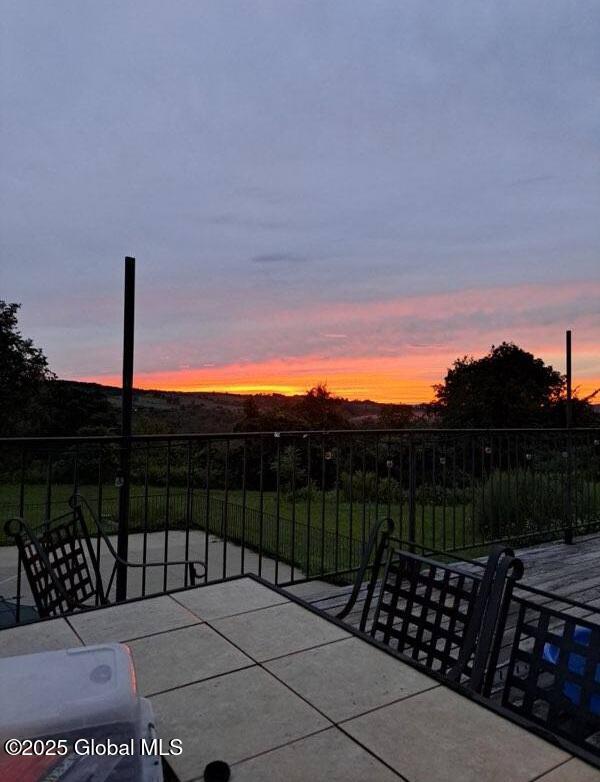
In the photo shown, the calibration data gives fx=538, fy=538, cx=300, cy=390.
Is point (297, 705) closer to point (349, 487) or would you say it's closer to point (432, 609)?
point (432, 609)

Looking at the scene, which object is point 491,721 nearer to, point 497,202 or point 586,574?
point 586,574

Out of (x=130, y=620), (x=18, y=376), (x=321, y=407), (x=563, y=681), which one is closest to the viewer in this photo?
(x=563, y=681)

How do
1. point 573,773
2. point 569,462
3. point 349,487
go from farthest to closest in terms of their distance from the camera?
point 569,462 → point 349,487 → point 573,773

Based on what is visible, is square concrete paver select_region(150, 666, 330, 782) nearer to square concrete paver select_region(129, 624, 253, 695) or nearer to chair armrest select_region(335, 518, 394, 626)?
square concrete paver select_region(129, 624, 253, 695)

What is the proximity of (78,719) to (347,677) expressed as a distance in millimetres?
735

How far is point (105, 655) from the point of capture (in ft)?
2.92

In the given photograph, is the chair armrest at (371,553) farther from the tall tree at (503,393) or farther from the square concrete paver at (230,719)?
the tall tree at (503,393)

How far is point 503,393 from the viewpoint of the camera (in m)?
19.6

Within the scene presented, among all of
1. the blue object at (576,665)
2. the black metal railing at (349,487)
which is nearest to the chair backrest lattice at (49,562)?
the black metal railing at (349,487)

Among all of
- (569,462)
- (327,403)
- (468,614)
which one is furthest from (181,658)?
(327,403)

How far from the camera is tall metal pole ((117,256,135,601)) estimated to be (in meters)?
2.90

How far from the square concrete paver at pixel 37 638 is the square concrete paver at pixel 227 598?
38 centimetres

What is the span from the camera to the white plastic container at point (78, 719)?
72 cm

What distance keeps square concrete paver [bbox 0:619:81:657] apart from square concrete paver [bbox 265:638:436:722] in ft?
1.95
